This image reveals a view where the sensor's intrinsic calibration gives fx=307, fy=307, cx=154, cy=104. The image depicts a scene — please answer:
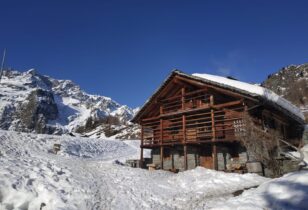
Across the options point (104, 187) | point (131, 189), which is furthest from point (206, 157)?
point (104, 187)

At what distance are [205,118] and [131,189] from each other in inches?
392

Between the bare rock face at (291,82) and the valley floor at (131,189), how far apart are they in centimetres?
5598

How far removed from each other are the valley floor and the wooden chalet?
12.2 ft

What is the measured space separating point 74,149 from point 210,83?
1548cm

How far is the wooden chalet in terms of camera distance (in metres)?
19.3

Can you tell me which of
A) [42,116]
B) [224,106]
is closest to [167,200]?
[224,106]

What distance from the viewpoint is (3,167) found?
1116 cm

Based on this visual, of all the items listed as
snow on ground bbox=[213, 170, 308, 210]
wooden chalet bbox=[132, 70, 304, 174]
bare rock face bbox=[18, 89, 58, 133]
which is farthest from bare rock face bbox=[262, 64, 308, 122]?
bare rock face bbox=[18, 89, 58, 133]

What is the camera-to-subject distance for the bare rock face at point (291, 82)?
220 feet

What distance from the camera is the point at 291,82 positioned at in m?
79.3

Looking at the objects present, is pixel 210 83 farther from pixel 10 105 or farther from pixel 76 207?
pixel 10 105

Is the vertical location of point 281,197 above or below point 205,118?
below

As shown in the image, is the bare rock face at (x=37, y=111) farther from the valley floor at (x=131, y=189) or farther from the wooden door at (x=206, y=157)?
the valley floor at (x=131, y=189)

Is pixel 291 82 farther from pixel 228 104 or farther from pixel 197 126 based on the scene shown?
pixel 228 104
